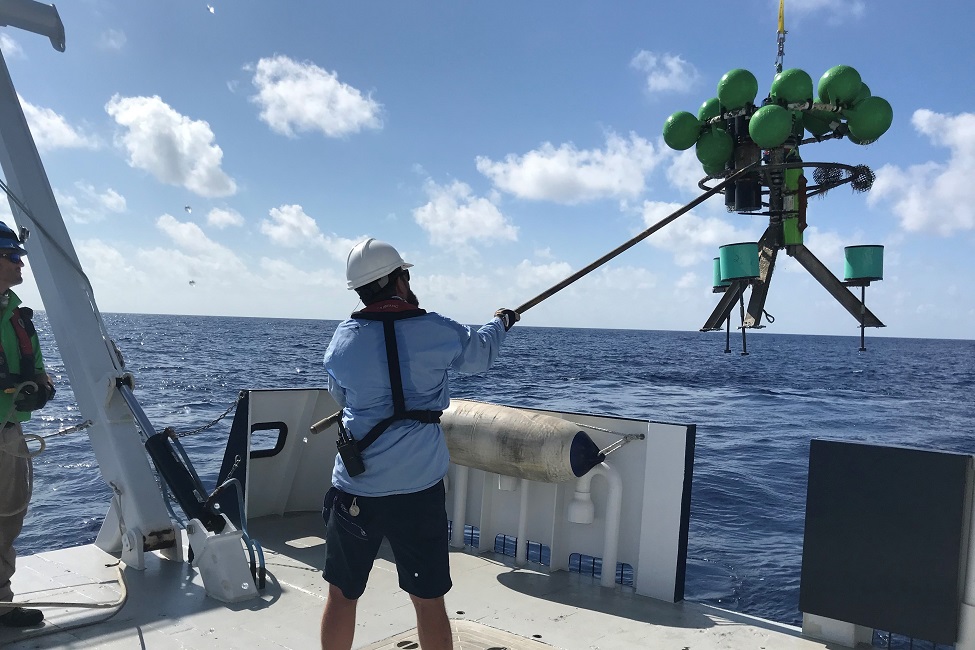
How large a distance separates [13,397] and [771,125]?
3795mm

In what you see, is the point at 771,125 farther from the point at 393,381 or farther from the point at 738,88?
the point at 393,381

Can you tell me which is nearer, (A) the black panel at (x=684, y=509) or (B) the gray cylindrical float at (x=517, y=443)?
(A) the black panel at (x=684, y=509)

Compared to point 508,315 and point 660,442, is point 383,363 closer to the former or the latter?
point 508,315

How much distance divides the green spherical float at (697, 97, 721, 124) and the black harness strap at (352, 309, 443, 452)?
2.28m

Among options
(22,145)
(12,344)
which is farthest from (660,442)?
(22,145)

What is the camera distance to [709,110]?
12.9 feet

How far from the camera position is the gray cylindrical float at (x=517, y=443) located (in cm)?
431

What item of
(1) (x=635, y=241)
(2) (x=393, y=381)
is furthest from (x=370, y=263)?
(1) (x=635, y=241)

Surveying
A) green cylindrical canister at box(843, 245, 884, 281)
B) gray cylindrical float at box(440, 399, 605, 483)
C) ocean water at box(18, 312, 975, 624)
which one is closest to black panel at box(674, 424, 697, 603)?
gray cylindrical float at box(440, 399, 605, 483)

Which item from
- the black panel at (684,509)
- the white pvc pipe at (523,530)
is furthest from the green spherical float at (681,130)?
the white pvc pipe at (523,530)

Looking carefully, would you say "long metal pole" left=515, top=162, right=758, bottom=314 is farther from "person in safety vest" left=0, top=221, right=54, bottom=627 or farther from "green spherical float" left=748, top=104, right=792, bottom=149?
"person in safety vest" left=0, top=221, right=54, bottom=627

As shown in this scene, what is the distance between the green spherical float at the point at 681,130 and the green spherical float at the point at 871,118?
741mm

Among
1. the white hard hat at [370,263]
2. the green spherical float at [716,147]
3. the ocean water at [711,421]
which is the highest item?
the green spherical float at [716,147]

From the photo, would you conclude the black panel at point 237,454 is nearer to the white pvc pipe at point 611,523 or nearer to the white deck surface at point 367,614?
the white deck surface at point 367,614
